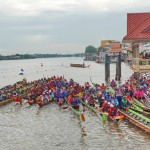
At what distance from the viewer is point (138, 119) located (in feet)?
98.8

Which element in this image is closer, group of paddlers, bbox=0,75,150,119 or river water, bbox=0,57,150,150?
→ river water, bbox=0,57,150,150

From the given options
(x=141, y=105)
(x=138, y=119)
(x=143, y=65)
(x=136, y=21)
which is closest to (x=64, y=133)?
(x=138, y=119)

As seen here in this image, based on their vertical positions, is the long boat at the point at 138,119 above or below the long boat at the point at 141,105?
below

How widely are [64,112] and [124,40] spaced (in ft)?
34.2

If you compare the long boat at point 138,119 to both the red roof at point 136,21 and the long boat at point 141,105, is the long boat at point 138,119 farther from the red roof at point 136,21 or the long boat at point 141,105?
the red roof at point 136,21

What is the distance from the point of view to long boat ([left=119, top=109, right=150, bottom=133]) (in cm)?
2770

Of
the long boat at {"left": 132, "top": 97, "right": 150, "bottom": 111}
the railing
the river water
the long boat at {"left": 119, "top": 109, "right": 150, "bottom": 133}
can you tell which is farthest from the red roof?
the river water

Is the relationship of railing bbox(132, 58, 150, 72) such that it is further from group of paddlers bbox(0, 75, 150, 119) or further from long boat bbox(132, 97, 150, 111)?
group of paddlers bbox(0, 75, 150, 119)

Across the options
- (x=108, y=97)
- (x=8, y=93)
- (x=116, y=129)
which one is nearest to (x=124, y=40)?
(x=108, y=97)

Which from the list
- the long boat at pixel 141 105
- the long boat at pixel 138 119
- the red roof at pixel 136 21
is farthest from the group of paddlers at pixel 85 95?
the red roof at pixel 136 21

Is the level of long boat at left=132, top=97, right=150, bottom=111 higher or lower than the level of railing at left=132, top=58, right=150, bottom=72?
lower

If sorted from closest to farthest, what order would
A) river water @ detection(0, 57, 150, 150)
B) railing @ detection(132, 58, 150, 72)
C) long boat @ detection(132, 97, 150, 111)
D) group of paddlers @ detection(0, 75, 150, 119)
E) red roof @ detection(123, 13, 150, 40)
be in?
river water @ detection(0, 57, 150, 150) < railing @ detection(132, 58, 150, 72) < long boat @ detection(132, 97, 150, 111) < group of paddlers @ detection(0, 75, 150, 119) < red roof @ detection(123, 13, 150, 40)

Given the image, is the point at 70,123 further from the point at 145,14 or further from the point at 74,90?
the point at 145,14

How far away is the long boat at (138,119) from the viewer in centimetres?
2770
